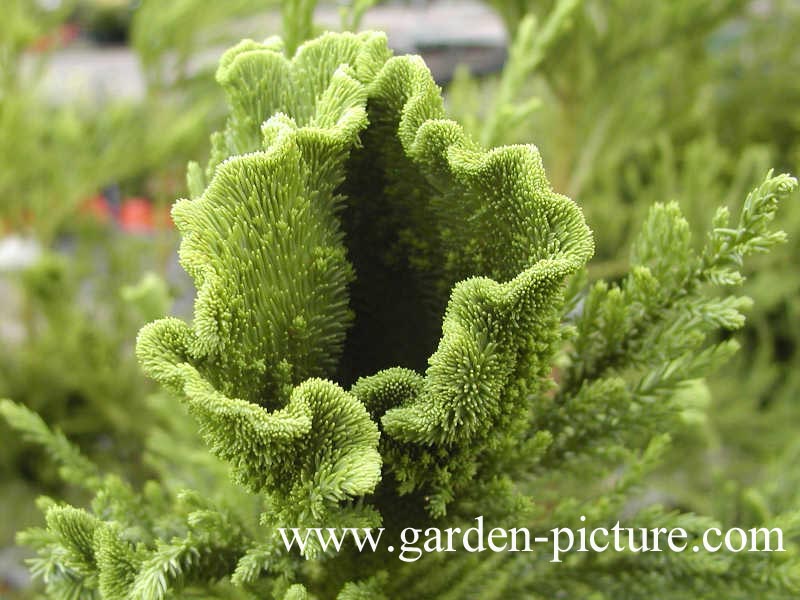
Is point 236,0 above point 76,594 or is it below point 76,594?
above

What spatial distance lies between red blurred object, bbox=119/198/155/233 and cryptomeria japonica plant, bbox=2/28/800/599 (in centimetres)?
292

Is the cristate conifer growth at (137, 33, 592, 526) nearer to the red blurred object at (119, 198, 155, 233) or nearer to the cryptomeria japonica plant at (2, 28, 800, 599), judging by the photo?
the cryptomeria japonica plant at (2, 28, 800, 599)

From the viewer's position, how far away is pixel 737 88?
2270mm

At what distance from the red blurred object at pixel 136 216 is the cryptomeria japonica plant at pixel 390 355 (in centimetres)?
292

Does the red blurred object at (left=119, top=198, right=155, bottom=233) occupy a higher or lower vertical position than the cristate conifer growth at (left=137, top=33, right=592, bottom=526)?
higher

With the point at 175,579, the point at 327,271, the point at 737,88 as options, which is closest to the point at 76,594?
the point at 175,579

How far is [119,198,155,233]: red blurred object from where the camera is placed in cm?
345

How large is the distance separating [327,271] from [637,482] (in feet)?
1.25

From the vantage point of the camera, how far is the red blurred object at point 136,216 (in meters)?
3.45

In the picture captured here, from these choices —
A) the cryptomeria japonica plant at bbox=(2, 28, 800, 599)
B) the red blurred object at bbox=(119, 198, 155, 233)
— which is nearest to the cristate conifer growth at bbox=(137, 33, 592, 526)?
the cryptomeria japonica plant at bbox=(2, 28, 800, 599)

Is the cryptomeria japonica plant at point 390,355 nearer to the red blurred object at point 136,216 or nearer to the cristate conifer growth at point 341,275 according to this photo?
the cristate conifer growth at point 341,275

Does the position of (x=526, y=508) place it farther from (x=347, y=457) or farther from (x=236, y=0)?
(x=236, y=0)

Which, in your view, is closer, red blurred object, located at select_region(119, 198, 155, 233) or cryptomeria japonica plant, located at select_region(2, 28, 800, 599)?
cryptomeria japonica plant, located at select_region(2, 28, 800, 599)

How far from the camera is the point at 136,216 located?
3.60 m
